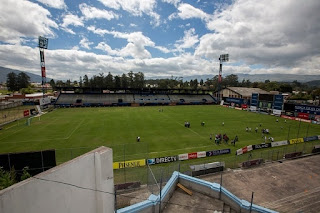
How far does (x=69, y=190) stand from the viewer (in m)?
5.77

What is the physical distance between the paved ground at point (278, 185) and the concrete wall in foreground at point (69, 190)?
12.6 ft

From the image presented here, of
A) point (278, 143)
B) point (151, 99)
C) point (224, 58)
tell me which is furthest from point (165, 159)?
point (224, 58)

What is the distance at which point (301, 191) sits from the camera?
1491 cm

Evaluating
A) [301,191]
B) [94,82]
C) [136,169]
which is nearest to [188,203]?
[136,169]

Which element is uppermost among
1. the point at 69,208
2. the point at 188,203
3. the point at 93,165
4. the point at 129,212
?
the point at 93,165

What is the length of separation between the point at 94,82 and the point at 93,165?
116461mm

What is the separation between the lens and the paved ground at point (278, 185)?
13149 mm

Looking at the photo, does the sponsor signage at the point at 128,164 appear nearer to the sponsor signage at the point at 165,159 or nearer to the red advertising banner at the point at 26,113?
the sponsor signage at the point at 165,159

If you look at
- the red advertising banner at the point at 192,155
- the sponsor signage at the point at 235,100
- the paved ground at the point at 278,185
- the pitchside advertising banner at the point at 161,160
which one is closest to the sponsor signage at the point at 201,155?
the red advertising banner at the point at 192,155

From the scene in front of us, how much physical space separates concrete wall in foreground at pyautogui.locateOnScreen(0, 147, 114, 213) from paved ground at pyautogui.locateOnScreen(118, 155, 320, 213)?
12.6ft

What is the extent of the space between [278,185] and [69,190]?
17.9m

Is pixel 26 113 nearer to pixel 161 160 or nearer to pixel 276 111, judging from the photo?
pixel 161 160

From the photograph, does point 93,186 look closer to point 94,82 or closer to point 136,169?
point 136,169

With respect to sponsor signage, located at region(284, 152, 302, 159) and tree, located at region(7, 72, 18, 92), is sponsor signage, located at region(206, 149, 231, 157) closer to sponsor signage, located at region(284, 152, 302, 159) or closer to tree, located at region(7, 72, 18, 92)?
sponsor signage, located at region(284, 152, 302, 159)
